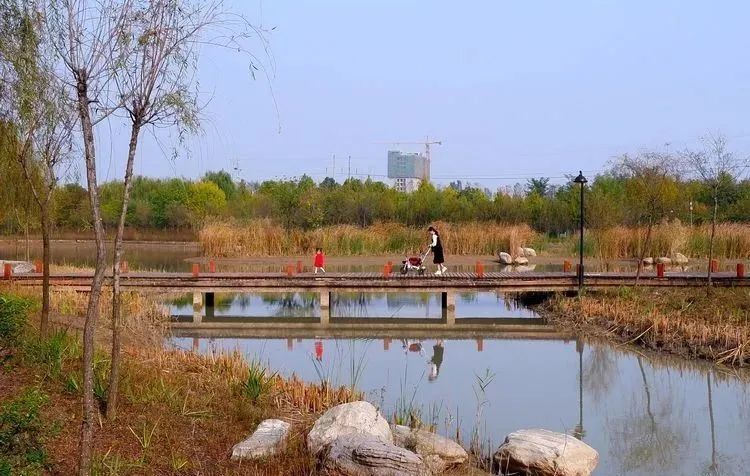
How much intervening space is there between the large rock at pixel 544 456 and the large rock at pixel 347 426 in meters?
1.14

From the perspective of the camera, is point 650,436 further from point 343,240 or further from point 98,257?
point 343,240

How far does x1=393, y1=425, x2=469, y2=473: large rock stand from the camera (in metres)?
6.91

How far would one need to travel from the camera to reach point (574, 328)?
17.6m

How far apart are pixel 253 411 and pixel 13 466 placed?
10.0 feet

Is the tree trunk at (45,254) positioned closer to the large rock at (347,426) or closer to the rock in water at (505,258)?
the large rock at (347,426)

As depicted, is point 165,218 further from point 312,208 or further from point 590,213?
point 590,213

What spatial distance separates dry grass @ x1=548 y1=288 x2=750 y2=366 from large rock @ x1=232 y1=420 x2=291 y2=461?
8910mm

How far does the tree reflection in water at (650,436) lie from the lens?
333 inches

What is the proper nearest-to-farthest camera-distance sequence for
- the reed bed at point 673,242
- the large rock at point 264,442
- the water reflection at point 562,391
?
the large rock at point 264,442
the water reflection at point 562,391
the reed bed at point 673,242

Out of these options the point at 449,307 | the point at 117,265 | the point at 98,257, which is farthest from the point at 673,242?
the point at 98,257

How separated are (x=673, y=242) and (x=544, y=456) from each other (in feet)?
76.9

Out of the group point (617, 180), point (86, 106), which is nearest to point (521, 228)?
point (617, 180)

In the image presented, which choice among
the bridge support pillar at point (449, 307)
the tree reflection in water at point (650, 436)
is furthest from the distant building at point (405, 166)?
the tree reflection in water at point (650, 436)

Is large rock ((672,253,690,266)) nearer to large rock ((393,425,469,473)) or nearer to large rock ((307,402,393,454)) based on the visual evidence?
large rock ((393,425,469,473))
